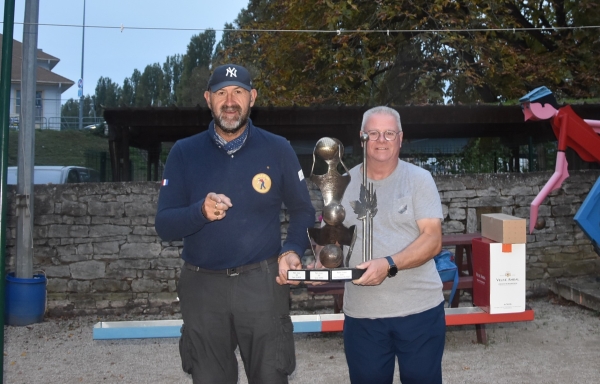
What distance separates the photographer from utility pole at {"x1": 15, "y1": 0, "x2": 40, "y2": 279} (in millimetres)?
6758

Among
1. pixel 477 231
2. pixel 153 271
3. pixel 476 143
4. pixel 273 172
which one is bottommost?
pixel 153 271

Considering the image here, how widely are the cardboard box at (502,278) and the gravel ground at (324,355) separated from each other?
46 cm

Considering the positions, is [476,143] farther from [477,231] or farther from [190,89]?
[190,89]

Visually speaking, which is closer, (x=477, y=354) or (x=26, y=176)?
(x=477, y=354)

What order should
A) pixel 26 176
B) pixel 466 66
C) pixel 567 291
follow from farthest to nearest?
pixel 466 66
pixel 567 291
pixel 26 176

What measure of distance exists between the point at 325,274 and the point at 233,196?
0.49 meters

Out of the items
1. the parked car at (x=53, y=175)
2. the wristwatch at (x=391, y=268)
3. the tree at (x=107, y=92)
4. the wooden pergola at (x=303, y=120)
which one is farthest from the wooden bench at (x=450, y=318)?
the tree at (x=107, y=92)

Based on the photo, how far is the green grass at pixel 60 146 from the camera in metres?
20.3

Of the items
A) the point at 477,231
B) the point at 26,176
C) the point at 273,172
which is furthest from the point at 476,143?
the point at 273,172

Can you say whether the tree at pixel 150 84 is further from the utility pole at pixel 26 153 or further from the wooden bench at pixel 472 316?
the wooden bench at pixel 472 316

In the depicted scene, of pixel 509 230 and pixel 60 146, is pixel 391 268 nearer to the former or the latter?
pixel 509 230

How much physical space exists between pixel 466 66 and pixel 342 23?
102 inches

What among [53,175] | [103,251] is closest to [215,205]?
[103,251]

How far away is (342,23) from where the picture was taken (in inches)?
496
